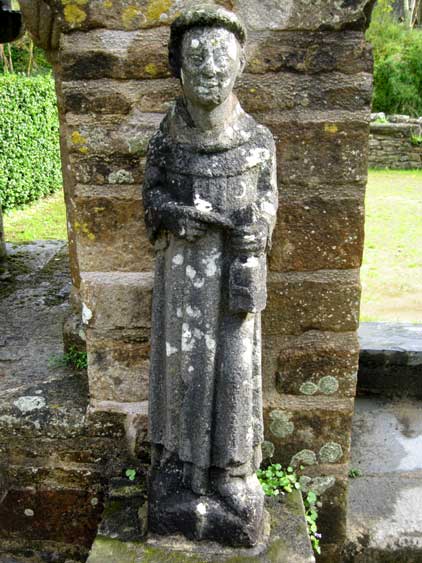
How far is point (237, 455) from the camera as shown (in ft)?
6.47

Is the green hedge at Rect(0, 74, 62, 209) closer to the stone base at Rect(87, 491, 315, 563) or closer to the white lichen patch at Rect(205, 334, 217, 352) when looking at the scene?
the stone base at Rect(87, 491, 315, 563)

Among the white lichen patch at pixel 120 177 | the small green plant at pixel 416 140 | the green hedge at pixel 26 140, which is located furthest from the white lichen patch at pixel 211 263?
the small green plant at pixel 416 140

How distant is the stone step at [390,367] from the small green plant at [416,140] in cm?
1165

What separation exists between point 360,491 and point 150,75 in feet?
7.22

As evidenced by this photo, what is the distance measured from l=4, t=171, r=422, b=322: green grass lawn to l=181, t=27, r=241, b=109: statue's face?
420 centimetres

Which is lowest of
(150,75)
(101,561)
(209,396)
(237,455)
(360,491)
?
(360,491)

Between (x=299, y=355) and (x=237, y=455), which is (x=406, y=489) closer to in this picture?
(x=299, y=355)

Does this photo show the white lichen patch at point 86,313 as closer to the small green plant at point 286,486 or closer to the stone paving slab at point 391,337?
the small green plant at point 286,486

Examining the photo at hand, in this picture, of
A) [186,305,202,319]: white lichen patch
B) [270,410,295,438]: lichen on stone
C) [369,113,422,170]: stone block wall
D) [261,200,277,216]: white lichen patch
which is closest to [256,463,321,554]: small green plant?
[270,410,295,438]: lichen on stone

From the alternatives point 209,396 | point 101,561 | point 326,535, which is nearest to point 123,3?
point 209,396

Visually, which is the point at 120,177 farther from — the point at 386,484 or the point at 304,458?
the point at 386,484

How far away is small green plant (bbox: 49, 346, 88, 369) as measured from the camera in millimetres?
2924

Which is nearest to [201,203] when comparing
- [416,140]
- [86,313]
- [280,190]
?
[280,190]

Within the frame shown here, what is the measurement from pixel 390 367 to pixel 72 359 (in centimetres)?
210
